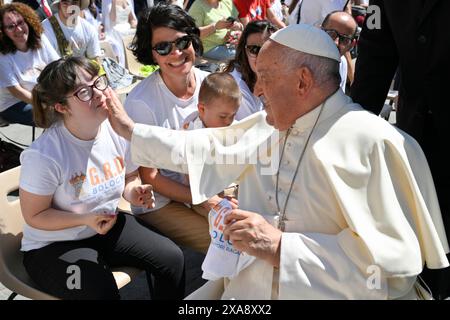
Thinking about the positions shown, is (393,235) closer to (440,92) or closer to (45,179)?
(440,92)

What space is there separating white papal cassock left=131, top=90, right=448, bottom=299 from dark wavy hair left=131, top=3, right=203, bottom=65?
1.37 meters

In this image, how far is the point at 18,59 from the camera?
16.0 feet

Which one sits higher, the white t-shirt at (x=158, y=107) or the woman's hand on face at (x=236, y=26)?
the white t-shirt at (x=158, y=107)

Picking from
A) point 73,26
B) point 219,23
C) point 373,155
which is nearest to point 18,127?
point 73,26

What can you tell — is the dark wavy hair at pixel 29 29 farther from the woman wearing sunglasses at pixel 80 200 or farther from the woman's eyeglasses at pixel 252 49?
the woman wearing sunglasses at pixel 80 200

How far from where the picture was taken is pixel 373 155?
1840mm

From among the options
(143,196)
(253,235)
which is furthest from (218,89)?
(253,235)

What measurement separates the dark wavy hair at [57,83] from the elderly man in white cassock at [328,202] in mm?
997

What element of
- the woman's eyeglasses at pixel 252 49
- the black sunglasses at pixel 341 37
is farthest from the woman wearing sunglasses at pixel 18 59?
the black sunglasses at pixel 341 37

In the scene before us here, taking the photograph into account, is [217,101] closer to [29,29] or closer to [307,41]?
[307,41]

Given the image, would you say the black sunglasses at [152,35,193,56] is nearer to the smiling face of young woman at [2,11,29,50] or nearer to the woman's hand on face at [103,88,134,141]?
the woman's hand on face at [103,88,134,141]

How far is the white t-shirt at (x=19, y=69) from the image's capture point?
479 centimetres

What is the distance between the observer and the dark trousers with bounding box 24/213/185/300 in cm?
239

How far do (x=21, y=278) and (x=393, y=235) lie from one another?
1735 millimetres
